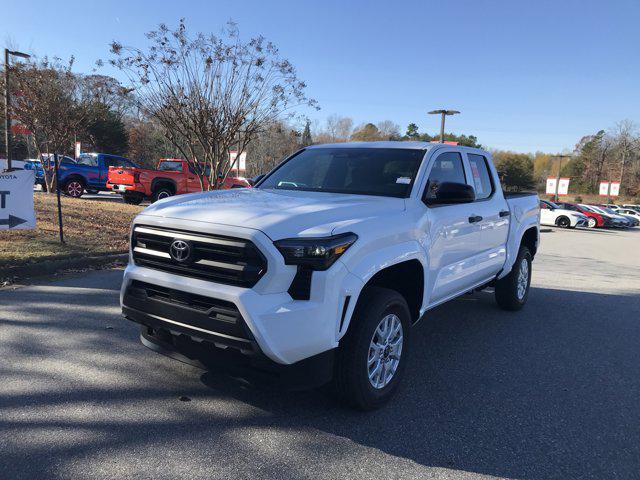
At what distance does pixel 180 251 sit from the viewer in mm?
3178

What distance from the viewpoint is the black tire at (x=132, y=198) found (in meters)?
17.3

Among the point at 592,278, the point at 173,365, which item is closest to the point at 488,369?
the point at 173,365

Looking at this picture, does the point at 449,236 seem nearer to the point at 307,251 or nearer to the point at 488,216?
the point at 488,216

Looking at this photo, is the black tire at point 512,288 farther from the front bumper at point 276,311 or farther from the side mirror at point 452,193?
the front bumper at point 276,311

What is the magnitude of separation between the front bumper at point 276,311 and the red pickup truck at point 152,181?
46.6 feet

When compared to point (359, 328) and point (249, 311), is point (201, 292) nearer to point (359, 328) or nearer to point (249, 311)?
point (249, 311)

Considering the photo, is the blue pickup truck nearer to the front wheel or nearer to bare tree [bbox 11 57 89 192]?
the front wheel

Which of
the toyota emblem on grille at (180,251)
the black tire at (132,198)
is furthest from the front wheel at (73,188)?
the toyota emblem on grille at (180,251)

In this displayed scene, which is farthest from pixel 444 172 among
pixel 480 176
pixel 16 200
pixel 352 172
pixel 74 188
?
pixel 74 188

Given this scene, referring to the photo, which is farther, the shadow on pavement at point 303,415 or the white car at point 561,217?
the white car at point 561,217

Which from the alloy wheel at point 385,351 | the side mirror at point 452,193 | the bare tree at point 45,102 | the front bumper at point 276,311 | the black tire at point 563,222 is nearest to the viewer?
the front bumper at point 276,311

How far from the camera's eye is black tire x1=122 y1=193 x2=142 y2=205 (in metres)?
17.3

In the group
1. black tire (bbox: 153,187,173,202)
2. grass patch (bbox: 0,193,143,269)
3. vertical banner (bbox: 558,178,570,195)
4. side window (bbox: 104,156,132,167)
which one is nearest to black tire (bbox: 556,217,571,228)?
vertical banner (bbox: 558,178,570,195)

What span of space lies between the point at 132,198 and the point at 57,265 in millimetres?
11021
